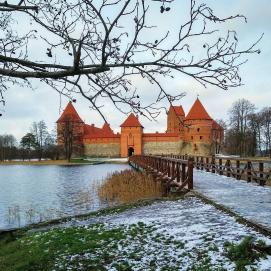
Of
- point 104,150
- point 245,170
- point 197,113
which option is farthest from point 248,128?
point 245,170

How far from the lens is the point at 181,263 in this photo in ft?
19.5

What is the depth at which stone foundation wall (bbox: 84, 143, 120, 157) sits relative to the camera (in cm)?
8088

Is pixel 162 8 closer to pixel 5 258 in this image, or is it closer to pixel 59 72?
pixel 59 72

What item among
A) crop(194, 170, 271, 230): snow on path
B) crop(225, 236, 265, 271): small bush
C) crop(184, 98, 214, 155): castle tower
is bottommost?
crop(225, 236, 265, 271): small bush

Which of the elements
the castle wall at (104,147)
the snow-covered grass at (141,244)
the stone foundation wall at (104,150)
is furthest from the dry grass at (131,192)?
the stone foundation wall at (104,150)

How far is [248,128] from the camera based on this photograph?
61.8 m

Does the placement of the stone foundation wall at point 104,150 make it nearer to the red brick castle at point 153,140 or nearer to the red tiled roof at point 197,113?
the red brick castle at point 153,140

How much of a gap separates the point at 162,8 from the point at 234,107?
197 ft

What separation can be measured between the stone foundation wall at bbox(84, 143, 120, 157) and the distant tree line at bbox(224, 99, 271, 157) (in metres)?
25.3

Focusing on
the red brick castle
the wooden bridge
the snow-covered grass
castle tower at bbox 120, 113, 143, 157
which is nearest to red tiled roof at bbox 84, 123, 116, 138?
the red brick castle

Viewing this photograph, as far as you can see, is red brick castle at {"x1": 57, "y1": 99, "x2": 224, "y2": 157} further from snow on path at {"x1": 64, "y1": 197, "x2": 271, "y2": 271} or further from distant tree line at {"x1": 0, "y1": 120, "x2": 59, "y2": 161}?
snow on path at {"x1": 64, "y1": 197, "x2": 271, "y2": 271}

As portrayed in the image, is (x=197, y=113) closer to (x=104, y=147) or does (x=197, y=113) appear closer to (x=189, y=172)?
(x=104, y=147)

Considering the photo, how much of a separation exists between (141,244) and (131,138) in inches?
2828

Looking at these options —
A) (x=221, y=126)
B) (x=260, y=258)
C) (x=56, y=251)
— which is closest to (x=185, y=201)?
(x=56, y=251)
